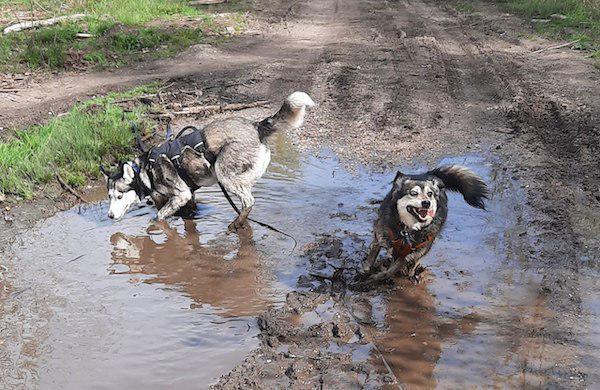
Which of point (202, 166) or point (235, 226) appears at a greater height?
point (202, 166)

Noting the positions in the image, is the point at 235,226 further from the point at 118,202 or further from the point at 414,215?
the point at 414,215

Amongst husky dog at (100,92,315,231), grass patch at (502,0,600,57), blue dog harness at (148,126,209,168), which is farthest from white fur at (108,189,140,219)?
grass patch at (502,0,600,57)

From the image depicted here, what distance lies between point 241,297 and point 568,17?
13811mm

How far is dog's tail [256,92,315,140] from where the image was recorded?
6.22 metres

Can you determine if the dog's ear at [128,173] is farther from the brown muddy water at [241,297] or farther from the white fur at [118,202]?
the brown muddy water at [241,297]

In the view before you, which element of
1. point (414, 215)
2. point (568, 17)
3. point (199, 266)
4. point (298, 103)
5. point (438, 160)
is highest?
point (298, 103)

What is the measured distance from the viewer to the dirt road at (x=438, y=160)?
14.4ft

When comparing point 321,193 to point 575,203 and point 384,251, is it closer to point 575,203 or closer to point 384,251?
point 384,251

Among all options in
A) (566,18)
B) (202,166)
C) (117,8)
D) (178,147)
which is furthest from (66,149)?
(566,18)

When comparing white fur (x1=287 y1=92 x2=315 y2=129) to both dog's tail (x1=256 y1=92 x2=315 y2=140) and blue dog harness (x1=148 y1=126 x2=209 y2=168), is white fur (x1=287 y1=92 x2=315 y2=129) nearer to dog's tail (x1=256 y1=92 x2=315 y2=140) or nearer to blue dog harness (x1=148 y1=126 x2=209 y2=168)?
dog's tail (x1=256 y1=92 x2=315 y2=140)

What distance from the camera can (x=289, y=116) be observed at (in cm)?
634

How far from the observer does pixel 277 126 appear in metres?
6.54

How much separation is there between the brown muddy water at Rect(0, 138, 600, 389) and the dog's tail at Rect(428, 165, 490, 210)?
65 centimetres

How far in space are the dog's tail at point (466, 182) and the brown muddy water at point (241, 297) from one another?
2.14ft
